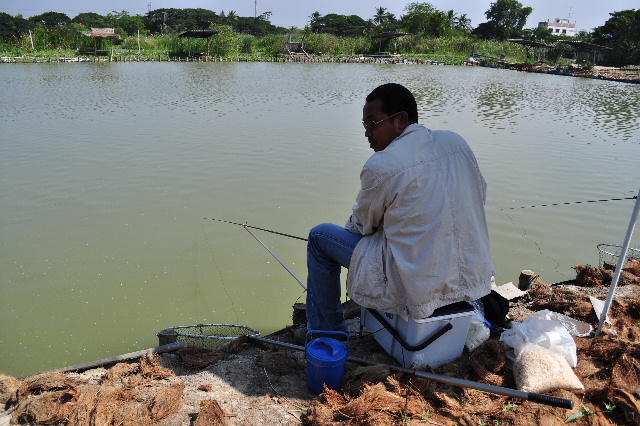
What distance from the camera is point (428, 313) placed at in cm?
200

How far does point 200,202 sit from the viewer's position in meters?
6.00

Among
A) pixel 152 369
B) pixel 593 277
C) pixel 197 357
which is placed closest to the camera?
pixel 152 369

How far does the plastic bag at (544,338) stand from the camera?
7.43 ft

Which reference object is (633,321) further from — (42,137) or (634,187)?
(42,137)

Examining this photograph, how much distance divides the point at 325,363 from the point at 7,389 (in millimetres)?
1485

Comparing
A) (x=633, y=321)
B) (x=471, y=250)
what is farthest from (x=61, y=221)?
(x=633, y=321)

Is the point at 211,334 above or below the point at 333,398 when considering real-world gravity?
below

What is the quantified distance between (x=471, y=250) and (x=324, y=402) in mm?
869

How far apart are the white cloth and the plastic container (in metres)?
0.12

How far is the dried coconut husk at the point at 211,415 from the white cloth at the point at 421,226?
731mm

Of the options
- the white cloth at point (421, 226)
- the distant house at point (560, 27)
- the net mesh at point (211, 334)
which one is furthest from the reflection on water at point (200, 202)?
the distant house at point (560, 27)

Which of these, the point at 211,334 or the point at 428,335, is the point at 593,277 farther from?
the point at 211,334

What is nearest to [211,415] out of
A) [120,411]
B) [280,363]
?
[120,411]

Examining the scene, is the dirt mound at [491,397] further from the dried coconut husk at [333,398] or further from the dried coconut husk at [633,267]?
the dried coconut husk at [633,267]
